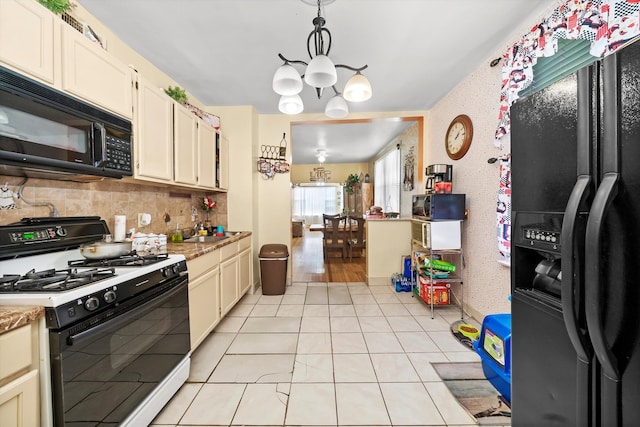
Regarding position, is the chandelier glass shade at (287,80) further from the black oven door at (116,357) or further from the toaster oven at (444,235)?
the toaster oven at (444,235)

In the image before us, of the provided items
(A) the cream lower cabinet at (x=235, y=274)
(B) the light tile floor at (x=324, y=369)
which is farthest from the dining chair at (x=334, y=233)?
(B) the light tile floor at (x=324, y=369)

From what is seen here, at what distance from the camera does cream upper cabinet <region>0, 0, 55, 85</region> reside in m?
1.06

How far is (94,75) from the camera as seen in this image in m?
1.47

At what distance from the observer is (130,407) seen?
1.23 meters

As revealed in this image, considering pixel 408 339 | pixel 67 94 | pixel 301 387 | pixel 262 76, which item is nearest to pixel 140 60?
pixel 262 76

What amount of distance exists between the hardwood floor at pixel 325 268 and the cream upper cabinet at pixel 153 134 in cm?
267

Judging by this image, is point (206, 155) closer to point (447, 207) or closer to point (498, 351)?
point (447, 207)

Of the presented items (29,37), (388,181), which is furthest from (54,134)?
(388,181)

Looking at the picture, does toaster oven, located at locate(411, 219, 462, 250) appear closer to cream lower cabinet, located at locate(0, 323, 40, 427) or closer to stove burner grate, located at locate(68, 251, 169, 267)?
stove burner grate, located at locate(68, 251, 169, 267)

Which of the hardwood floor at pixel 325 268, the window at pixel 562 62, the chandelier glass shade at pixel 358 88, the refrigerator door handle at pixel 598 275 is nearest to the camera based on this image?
the refrigerator door handle at pixel 598 275

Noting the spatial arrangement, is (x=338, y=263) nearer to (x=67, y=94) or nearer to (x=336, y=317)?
(x=336, y=317)

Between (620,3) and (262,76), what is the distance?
260cm

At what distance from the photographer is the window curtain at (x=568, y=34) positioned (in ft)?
4.25

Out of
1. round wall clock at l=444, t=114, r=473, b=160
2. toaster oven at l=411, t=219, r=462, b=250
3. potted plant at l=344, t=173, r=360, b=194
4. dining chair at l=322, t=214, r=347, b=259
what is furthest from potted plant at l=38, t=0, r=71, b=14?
potted plant at l=344, t=173, r=360, b=194
